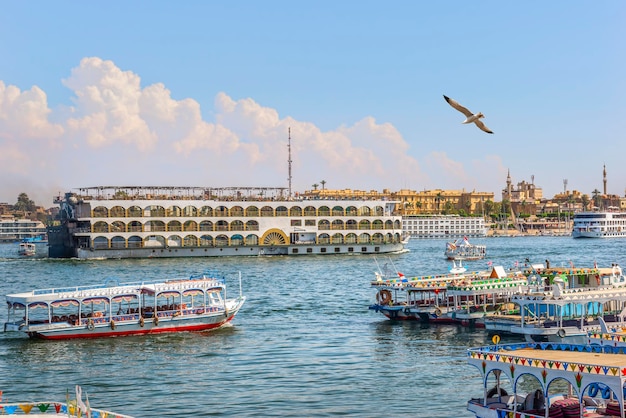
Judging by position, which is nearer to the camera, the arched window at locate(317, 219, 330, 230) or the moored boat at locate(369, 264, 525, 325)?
the moored boat at locate(369, 264, 525, 325)

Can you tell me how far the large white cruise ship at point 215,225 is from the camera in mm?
107188

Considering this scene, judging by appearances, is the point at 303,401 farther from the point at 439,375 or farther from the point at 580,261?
the point at 580,261

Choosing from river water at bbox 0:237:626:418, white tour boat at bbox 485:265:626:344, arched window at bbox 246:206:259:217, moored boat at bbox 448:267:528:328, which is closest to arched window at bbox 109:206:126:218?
arched window at bbox 246:206:259:217

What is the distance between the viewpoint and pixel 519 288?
45.4 meters

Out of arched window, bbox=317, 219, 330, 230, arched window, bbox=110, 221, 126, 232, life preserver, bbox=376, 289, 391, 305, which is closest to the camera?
life preserver, bbox=376, 289, 391, 305

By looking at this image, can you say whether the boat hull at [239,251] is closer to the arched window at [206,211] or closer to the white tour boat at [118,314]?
the arched window at [206,211]

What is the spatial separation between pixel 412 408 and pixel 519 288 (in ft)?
67.4

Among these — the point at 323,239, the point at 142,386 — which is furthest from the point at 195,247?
the point at 142,386

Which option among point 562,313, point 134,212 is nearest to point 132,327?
point 562,313

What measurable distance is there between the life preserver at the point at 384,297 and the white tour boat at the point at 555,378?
25315 millimetres

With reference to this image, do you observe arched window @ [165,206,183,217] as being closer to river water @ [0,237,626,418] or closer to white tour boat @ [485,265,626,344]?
river water @ [0,237,626,418]

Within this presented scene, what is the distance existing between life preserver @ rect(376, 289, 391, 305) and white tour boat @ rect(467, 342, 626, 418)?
2531 cm

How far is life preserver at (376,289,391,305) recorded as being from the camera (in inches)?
1896

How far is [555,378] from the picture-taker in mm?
19547
